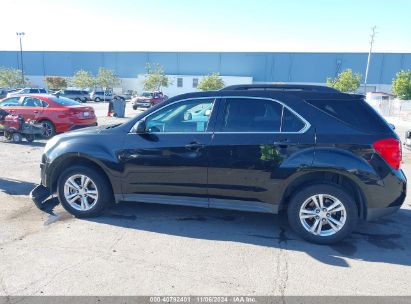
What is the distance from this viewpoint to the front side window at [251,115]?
12.6 ft

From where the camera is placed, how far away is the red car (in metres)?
10.8

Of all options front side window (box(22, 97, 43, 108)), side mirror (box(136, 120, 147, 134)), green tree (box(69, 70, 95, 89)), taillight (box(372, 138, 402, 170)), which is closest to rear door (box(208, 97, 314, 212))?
taillight (box(372, 138, 402, 170))

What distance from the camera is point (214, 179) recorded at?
398cm

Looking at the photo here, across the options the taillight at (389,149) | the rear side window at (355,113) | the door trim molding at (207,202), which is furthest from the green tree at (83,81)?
the taillight at (389,149)

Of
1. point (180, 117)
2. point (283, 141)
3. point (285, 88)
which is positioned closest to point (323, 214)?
point (283, 141)

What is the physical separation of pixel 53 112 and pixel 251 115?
8.99 metres

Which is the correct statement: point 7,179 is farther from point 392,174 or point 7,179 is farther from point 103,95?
point 103,95

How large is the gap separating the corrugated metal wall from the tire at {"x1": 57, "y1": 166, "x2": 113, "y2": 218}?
6272 cm

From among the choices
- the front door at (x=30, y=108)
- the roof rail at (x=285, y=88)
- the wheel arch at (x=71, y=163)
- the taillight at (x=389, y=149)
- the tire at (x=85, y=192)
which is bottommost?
the tire at (x=85, y=192)

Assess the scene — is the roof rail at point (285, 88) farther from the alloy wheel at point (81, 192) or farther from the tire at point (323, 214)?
the alloy wheel at point (81, 192)

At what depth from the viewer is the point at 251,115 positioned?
155 inches

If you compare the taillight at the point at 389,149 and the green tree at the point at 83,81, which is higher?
the green tree at the point at 83,81

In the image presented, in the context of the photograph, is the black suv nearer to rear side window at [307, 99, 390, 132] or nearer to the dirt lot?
rear side window at [307, 99, 390, 132]

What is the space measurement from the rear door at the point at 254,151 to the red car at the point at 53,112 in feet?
26.8
